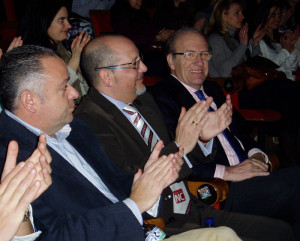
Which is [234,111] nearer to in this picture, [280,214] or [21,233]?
[280,214]

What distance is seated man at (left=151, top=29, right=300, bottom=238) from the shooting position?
6.31 ft

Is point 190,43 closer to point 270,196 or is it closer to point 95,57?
point 95,57

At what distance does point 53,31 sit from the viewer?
2.71 meters

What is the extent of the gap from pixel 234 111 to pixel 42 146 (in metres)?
1.70

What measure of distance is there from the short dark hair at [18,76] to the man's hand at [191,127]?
66 centimetres

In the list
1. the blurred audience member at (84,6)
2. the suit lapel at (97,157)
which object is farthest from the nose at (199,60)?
the blurred audience member at (84,6)

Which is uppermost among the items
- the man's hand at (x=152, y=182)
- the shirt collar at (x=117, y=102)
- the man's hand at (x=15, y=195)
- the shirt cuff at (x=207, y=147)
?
the man's hand at (x=15, y=195)

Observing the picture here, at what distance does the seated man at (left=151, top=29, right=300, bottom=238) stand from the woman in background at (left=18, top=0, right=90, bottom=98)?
2.14ft

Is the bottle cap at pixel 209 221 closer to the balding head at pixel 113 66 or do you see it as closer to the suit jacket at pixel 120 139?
the suit jacket at pixel 120 139

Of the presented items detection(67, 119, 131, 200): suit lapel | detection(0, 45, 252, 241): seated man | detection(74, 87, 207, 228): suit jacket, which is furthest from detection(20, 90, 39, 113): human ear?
detection(74, 87, 207, 228): suit jacket

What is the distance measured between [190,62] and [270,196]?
879 millimetres

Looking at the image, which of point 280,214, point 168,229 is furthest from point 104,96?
point 280,214

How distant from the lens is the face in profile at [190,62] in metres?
2.26

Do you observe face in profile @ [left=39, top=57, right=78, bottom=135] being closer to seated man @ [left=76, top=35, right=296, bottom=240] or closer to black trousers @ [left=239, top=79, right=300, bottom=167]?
seated man @ [left=76, top=35, right=296, bottom=240]
